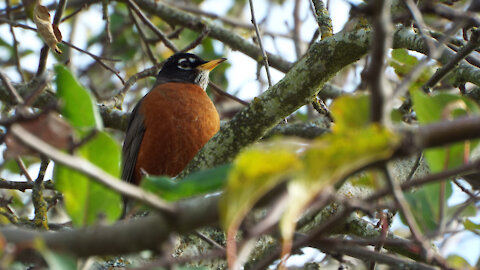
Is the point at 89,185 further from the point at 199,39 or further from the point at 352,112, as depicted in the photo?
the point at 199,39

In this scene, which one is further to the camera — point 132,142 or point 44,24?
point 132,142

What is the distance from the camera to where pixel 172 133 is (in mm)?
4723

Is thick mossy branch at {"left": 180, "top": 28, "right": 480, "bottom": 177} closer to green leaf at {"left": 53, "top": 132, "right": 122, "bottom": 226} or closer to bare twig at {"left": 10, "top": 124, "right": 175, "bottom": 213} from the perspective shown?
green leaf at {"left": 53, "top": 132, "right": 122, "bottom": 226}

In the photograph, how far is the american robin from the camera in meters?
4.72

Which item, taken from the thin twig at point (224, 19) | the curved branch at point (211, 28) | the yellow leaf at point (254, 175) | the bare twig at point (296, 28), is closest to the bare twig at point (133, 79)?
the curved branch at point (211, 28)

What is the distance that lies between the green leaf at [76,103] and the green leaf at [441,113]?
87 cm

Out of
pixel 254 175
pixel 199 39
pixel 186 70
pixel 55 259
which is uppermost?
pixel 186 70

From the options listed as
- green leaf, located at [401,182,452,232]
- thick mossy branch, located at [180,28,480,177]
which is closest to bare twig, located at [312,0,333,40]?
thick mossy branch, located at [180,28,480,177]

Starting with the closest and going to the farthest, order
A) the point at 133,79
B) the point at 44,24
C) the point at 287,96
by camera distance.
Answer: the point at 287,96, the point at 44,24, the point at 133,79

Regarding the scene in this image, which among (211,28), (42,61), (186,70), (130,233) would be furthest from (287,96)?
(186,70)

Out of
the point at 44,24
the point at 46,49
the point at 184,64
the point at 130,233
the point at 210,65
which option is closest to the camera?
the point at 130,233

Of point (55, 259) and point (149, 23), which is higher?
point (149, 23)

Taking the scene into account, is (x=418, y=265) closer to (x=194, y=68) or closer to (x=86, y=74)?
(x=194, y=68)

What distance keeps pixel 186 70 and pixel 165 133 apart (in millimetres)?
1379
